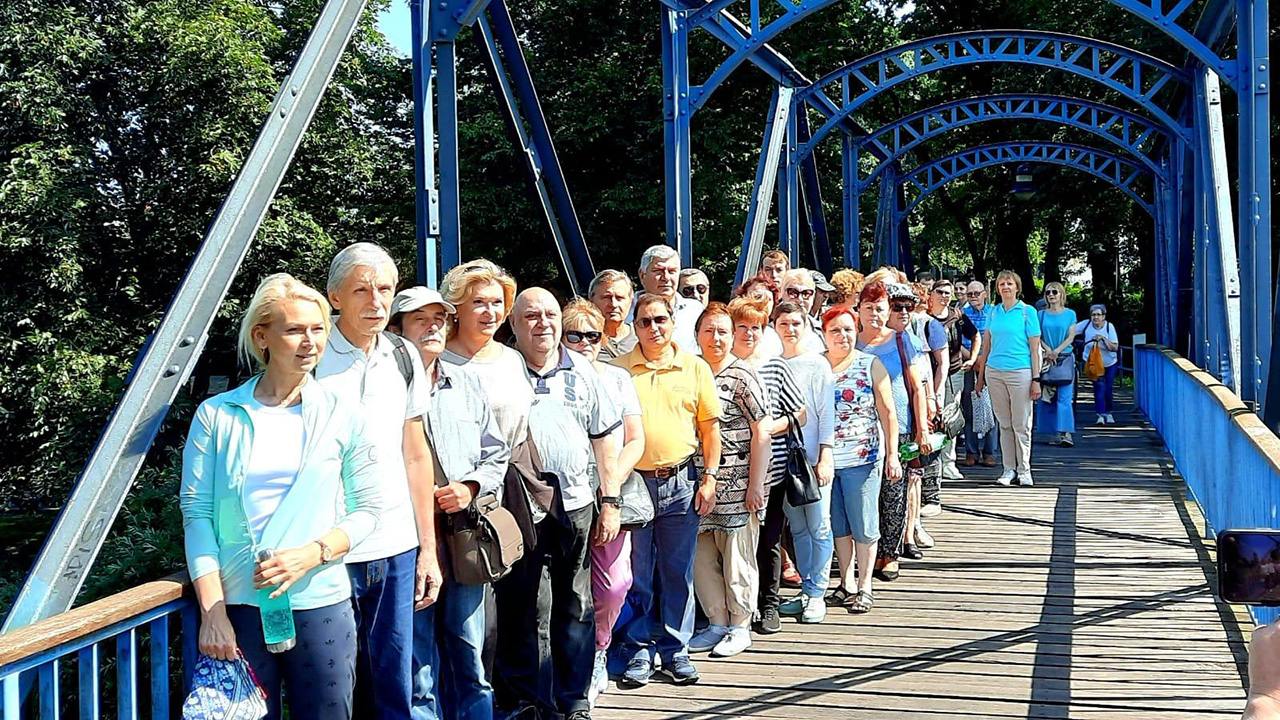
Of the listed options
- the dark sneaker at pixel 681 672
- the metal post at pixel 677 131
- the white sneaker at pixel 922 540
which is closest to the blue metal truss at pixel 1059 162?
the metal post at pixel 677 131

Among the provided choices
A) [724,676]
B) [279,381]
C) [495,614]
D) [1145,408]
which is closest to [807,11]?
[724,676]

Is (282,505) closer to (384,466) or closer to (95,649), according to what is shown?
(384,466)

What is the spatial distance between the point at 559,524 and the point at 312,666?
4.20 feet

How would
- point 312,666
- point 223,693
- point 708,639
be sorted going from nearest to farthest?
point 223,693 → point 312,666 → point 708,639

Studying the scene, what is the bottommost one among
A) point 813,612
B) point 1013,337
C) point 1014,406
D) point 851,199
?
point 813,612

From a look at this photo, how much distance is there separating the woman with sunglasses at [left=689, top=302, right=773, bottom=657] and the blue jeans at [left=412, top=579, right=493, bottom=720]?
1.52 meters

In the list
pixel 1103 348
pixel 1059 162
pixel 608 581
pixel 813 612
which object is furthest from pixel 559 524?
pixel 1059 162

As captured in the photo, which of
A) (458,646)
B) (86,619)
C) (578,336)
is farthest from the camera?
(578,336)

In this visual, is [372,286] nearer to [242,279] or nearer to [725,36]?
[725,36]

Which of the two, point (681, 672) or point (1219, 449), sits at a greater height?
point (1219, 449)

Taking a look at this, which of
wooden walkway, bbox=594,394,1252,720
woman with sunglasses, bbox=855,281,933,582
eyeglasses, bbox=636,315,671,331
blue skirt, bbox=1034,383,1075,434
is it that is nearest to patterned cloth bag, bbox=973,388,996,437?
blue skirt, bbox=1034,383,1075,434

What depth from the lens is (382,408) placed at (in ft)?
11.7

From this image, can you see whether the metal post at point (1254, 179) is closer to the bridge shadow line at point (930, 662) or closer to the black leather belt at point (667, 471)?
the bridge shadow line at point (930, 662)

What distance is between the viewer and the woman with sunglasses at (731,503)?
5.46 m
